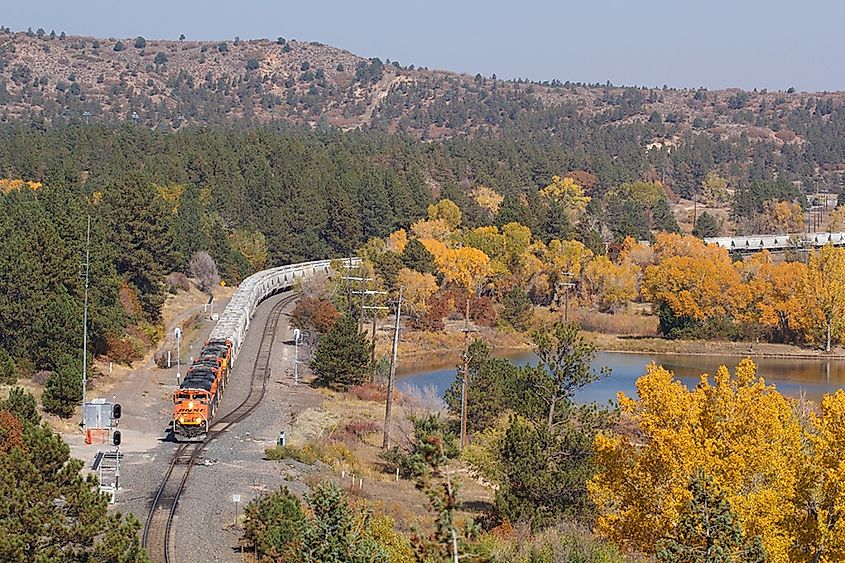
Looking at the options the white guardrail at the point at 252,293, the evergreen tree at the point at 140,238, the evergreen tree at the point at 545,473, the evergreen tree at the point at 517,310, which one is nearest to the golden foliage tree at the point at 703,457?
the evergreen tree at the point at 545,473

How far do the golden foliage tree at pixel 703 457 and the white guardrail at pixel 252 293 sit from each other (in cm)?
3076

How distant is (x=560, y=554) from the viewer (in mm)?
24766

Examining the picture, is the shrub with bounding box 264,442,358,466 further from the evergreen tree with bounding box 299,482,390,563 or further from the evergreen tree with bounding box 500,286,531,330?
the evergreen tree with bounding box 500,286,531,330

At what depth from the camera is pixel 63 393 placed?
44.0 meters

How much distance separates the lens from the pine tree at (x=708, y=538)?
20.2 m

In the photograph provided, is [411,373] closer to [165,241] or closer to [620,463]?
[165,241]

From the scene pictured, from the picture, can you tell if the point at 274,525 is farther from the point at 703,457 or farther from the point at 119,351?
the point at 119,351

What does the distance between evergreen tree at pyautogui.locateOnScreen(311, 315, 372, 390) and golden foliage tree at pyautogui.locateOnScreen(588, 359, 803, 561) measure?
1094 inches

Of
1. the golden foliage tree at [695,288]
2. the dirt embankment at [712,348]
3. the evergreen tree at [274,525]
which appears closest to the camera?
the evergreen tree at [274,525]

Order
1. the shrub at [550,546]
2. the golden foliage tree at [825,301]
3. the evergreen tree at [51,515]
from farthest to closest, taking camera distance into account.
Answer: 1. the golden foliage tree at [825,301]
2. the shrub at [550,546]
3. the evergreen tree at [51,515]

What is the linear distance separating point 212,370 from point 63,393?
5638mm

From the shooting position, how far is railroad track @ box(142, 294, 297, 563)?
1152 inches

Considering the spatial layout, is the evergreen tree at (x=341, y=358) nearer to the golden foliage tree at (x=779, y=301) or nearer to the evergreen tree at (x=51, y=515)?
the evergreen tree at (x=51, y=515)

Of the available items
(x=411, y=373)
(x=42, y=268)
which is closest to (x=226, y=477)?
(x=42, y=268)
